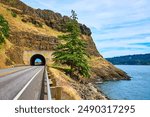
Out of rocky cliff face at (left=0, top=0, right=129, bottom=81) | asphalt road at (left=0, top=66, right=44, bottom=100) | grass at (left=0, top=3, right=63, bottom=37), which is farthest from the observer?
grass at (left=0, top=3, right=63, bottom=37)

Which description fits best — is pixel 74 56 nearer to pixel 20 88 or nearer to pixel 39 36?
pixel 20 88

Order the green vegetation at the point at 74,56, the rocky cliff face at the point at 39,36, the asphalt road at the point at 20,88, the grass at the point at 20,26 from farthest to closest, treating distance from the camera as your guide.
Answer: the grass at the point at 20,26, the rocky cliff face at the point at 39,36, the green vegetation at the point at 74,56, the asphalt road at the point at 20,88

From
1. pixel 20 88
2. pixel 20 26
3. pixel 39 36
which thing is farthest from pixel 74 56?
pixel 20 26

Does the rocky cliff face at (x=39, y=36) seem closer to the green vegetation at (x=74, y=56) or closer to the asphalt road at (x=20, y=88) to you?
the green vegetation at (x=74, y=56)

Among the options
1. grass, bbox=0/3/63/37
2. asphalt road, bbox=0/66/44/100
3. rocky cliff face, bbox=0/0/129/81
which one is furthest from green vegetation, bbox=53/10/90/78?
grass, bbox=0/3/63/37

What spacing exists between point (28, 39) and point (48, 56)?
988cm

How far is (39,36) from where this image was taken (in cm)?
11450

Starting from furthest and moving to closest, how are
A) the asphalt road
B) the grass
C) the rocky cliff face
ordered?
the grass < the rocky cliff face < the asphalt road

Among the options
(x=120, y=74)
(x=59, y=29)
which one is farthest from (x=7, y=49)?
(x=59, y=29)

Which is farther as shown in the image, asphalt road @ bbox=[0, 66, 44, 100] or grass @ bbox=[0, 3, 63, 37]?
grass @ bbox=[0, 3, 63, 37]

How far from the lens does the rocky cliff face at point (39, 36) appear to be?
10375cm

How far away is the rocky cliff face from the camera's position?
10375 centimetres

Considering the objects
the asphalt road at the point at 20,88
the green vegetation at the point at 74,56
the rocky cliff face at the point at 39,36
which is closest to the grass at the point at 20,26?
the rocky cliff face at the point at 39,36

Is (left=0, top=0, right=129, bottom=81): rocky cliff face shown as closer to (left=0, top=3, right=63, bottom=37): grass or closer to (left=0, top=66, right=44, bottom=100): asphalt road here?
(left=0, top=3, right=63, bottom=37): grass
